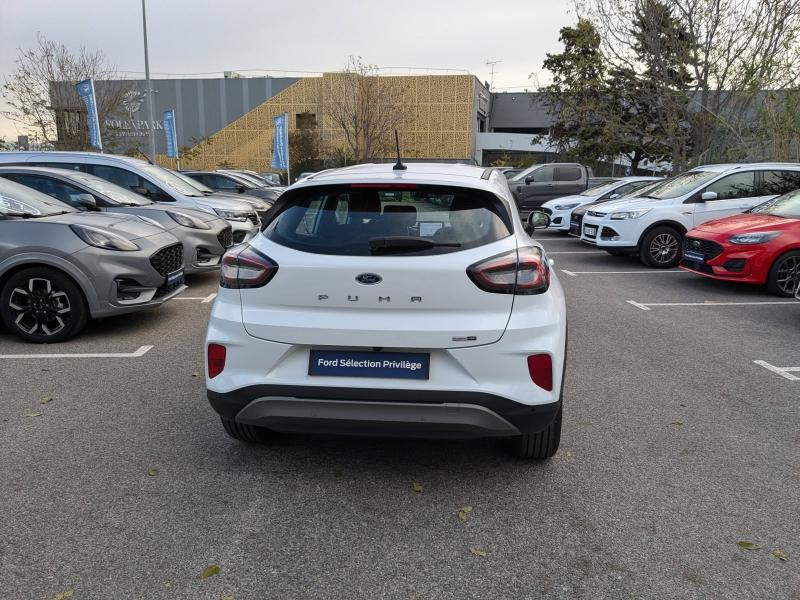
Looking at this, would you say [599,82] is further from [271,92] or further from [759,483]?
[271,92]

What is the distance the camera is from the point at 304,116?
54938 millimetres

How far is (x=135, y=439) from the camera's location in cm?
409

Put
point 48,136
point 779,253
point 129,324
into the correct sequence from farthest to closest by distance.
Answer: point 48,136 → point 779,253 → point 129,324

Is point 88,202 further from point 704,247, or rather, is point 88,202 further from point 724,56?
point 724,56

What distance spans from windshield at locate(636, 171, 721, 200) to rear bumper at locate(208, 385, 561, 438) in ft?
32.9

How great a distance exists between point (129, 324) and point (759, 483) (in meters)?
6.10

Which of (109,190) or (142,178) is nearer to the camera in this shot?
(109,190)

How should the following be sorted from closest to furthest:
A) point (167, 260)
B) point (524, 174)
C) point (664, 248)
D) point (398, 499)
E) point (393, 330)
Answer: point (393, 330), point (398, 499), point (167, 260), point (664, 248), point (524, 174)

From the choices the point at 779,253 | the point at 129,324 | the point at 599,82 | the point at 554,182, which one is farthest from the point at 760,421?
the point at 599,82

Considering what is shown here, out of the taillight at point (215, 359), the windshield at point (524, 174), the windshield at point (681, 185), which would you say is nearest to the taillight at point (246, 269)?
the taillight at point (215, 359)

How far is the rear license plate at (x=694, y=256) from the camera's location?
31.0 feet

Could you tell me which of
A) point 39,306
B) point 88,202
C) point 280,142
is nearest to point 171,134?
point 280,142

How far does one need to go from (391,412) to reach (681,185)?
36.0 feet

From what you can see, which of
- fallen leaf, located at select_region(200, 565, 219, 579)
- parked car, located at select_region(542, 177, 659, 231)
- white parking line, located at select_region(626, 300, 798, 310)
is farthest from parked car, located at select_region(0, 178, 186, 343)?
parked car, located at select_region(542, 177, 659, 231)
